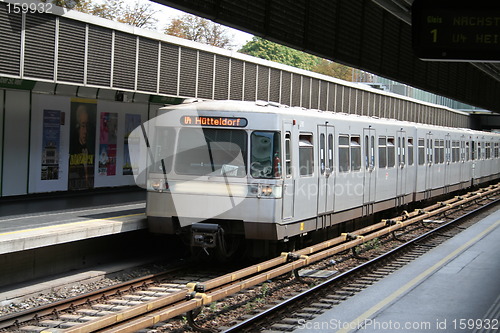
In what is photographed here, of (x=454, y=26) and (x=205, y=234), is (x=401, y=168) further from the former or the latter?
(x=454, y=26)

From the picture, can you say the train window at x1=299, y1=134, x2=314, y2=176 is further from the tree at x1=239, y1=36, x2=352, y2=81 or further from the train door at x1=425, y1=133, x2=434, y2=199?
the tree at x1=239, y1=36, x2=352, y2=81

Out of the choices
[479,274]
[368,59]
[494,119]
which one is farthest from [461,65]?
[494,119]

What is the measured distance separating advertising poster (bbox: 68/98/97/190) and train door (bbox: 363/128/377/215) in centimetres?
725

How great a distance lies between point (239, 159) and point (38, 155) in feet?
20.5

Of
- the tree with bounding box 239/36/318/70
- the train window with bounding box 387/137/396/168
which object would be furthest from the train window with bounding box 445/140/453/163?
the tree with bounding box 239/36/318/70

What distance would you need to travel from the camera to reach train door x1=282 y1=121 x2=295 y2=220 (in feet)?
40.2

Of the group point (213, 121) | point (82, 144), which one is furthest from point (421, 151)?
point (213, 121)

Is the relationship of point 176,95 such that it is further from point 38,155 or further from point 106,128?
point 38,155

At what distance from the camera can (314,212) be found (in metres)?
13.8

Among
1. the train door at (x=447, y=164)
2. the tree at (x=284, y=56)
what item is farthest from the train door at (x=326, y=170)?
the tree at (x=284, y=56)

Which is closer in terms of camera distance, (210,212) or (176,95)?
(210,212)

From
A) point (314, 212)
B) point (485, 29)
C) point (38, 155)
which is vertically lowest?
point (314, 212)

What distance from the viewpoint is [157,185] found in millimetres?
12633

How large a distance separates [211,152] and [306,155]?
6.83ft
